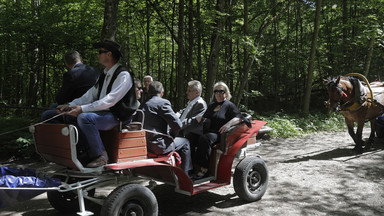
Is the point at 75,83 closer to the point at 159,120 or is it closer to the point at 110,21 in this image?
the point at 159,120

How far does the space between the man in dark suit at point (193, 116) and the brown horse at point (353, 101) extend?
4.35 metres

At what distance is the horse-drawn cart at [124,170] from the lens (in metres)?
3.22

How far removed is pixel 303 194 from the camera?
17.1 feet

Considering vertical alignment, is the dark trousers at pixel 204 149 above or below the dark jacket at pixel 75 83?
below

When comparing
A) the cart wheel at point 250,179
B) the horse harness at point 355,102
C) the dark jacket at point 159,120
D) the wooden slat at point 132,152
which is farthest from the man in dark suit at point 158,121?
the horse harness at point 355,102

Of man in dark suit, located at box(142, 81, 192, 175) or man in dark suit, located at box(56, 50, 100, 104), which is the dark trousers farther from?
man in dark suit, located at box(56, 50, 100, 104)

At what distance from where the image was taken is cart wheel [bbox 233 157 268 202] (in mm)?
4664

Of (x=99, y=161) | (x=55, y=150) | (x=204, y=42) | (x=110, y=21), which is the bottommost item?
(x=99, y=161)

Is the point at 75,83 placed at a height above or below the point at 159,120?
above

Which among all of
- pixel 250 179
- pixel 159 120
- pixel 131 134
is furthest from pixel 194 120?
pixel 131 134

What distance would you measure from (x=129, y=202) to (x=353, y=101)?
6741 mm

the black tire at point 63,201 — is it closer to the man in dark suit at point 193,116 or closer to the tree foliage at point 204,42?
the man in dark suit at point 193,116

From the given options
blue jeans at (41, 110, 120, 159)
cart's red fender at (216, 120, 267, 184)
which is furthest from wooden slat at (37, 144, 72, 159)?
cart's red fender at (216, 120, 267, 184)

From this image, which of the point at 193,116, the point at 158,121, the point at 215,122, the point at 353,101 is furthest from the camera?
the point at 353,101
